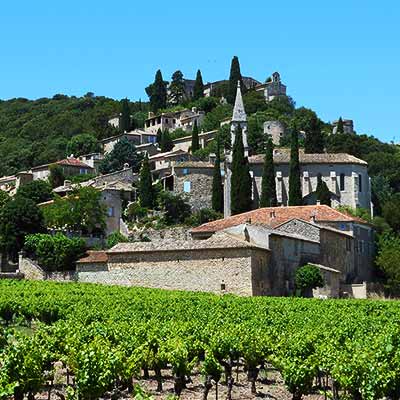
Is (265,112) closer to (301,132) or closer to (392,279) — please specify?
(301,132)

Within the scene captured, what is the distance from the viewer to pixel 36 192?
7938 centimetres

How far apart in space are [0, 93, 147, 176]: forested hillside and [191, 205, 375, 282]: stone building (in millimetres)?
56650

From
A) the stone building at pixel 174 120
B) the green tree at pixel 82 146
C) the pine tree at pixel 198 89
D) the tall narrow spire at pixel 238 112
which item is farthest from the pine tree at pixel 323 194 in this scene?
the pine tree at pixel 198 89

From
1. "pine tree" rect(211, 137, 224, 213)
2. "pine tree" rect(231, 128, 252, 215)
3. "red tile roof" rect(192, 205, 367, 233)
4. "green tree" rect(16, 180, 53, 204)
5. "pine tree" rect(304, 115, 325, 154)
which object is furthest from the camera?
"pine tree" rect(304, 115, 325, 154)

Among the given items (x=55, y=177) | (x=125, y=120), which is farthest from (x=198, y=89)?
(x=55, y=177)

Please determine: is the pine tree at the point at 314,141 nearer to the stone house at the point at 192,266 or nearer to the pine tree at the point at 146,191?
the pine tree at the point at 146,191

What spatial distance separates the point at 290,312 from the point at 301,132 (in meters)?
78.8

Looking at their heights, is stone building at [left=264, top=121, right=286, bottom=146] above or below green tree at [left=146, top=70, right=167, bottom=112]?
below

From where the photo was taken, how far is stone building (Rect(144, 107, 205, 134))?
406 ft

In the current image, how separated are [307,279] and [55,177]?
46.3 meters

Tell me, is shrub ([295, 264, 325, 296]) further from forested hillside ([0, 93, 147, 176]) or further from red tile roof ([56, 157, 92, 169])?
forested hillside ([0, 93, 147, 176])

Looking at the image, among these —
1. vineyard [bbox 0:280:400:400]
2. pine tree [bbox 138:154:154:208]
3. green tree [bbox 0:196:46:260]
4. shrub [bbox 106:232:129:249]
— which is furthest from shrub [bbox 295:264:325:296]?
pine tree [bbox 138:154:154:208]

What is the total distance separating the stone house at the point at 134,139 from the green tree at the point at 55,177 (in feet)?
72.5

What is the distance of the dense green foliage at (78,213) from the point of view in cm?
6862
